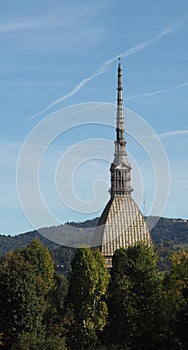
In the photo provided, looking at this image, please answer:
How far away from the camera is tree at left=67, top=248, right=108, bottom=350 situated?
84188mm

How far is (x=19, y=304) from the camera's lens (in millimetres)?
81688

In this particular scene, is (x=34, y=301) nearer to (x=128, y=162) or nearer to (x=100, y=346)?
(x=100, y=346)

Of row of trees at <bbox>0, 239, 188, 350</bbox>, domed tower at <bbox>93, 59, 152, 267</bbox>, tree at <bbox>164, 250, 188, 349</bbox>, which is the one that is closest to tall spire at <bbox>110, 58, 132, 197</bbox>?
domed tower at <bbox>93, 59, 152, 267</bbox>

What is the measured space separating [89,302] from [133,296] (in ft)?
16.4

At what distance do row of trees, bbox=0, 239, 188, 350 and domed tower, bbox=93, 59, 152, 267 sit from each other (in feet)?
84.5

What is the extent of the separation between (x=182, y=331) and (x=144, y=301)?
15599 millimetres

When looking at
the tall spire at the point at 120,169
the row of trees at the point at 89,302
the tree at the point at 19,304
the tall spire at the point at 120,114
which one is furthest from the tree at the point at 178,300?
the tall spire at the point at 120,114

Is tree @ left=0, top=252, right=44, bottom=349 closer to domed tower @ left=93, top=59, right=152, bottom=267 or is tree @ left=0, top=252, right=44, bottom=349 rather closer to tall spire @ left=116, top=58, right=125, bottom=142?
domed tower @ left=93, top=59, right=152, bottom=267

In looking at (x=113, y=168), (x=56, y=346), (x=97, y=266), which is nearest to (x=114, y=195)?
(x=113, y=168)

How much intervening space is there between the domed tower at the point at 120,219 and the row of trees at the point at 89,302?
25763mm

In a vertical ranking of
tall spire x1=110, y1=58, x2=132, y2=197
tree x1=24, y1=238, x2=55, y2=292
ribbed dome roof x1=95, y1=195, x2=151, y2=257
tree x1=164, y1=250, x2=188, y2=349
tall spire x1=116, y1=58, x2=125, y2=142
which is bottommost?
tree x1=164, y1=250, x2=188, y2=349

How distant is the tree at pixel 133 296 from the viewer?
8249cm

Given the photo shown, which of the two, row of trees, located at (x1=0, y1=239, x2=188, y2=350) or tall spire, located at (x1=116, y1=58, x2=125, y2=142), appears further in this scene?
tall spire, located at (x1=116, y1=58, x2=125, y2=142)

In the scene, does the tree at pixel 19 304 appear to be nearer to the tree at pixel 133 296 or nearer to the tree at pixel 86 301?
the tree at pixel 86 301
